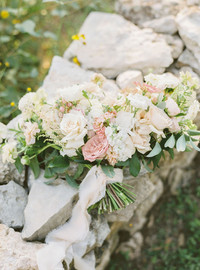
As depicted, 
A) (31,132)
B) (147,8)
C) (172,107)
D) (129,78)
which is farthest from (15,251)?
(147,8)

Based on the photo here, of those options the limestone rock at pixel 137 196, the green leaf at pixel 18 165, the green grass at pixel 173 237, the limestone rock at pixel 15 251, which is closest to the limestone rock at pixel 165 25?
the limestone rock at pixel 137 196

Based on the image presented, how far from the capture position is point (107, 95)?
176 centimetres

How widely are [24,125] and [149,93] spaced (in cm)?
74

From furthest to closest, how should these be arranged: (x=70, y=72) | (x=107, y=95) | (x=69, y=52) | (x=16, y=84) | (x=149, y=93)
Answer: (x=16, y=84) → (x=69, y=52) → (x=70, y=72) → (x=107, y=95) → (x=149, y=93)

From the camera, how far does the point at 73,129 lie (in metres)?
1.50

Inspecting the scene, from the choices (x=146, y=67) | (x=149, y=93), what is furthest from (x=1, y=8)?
(x=149, y=93)

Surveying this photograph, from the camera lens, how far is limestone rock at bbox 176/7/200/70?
2278 mm

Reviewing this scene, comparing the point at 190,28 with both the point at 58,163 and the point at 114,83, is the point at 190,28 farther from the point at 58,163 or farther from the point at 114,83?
the point at 58,163

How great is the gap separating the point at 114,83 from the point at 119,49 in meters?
0.31

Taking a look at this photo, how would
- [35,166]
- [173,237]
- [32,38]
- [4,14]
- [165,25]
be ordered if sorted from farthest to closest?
[32,38] < [4,14] < [173,237] < [165,25] < [35,166]

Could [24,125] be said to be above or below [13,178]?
above

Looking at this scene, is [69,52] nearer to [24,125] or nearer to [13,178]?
[24,125]

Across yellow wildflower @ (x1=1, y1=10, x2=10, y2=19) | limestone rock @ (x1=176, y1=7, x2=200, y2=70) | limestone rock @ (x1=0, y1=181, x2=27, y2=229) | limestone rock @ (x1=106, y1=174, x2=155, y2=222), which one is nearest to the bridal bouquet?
limestone rock @ (x1=0, y1=181, x2=27, y2=229)

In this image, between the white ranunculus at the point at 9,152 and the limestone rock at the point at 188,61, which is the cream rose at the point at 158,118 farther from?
the limestone rock at the point at 188,61
